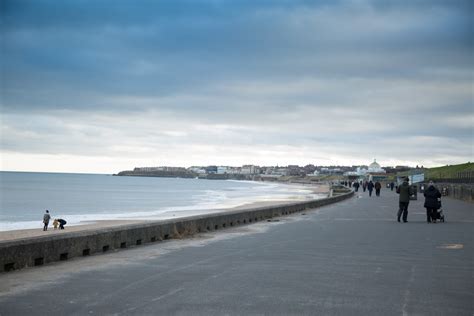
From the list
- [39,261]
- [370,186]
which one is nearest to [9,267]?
[39,261]

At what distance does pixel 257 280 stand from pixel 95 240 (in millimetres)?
5424

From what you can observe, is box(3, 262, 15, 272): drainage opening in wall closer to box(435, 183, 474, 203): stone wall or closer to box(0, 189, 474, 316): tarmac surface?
box(0, 189, 474, 316): tarmac surface

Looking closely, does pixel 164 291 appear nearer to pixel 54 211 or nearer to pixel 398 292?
pixel 398 292

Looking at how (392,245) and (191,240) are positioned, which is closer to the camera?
(392,245)

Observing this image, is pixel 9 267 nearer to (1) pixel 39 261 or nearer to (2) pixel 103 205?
(1) pixel 39 261

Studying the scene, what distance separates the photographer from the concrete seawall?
11.8m

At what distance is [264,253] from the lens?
14.6 m

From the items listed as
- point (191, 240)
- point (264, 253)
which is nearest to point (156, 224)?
point (191, 240)

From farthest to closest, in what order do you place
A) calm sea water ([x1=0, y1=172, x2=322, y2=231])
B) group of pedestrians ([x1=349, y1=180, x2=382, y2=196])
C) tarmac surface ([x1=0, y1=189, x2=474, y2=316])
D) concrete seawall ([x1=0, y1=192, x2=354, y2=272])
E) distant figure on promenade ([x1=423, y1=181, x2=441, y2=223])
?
1. group of pedestrians ([x1=349, y1=180, x2=382, y2=196])
2. calm sea water ([x1=0, y1=172, x2=322, y2=231])
3. distant figure on promenade ([x1=423, y1=181, x2=441, y2=223])
4. concrete seawall ([x1=0, y1=192, x2=354, y2=272])
5. tarmac surface ([x1=0, y1=189, x2=474, y2=316])

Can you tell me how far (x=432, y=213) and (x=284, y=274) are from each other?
16.5m

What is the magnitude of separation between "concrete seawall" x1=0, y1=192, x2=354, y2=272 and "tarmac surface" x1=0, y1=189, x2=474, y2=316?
1.17 feet

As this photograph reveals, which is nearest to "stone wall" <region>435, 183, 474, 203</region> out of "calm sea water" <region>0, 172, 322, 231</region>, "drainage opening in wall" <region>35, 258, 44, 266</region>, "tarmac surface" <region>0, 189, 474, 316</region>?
"calm sea water" <region>0, 172, 322, 231</region>

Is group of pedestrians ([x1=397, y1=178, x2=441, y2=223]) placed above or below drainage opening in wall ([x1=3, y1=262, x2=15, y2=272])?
above

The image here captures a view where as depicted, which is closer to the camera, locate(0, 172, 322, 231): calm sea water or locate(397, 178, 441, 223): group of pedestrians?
locate(397, 178, 441, 223): group of pedestrians
